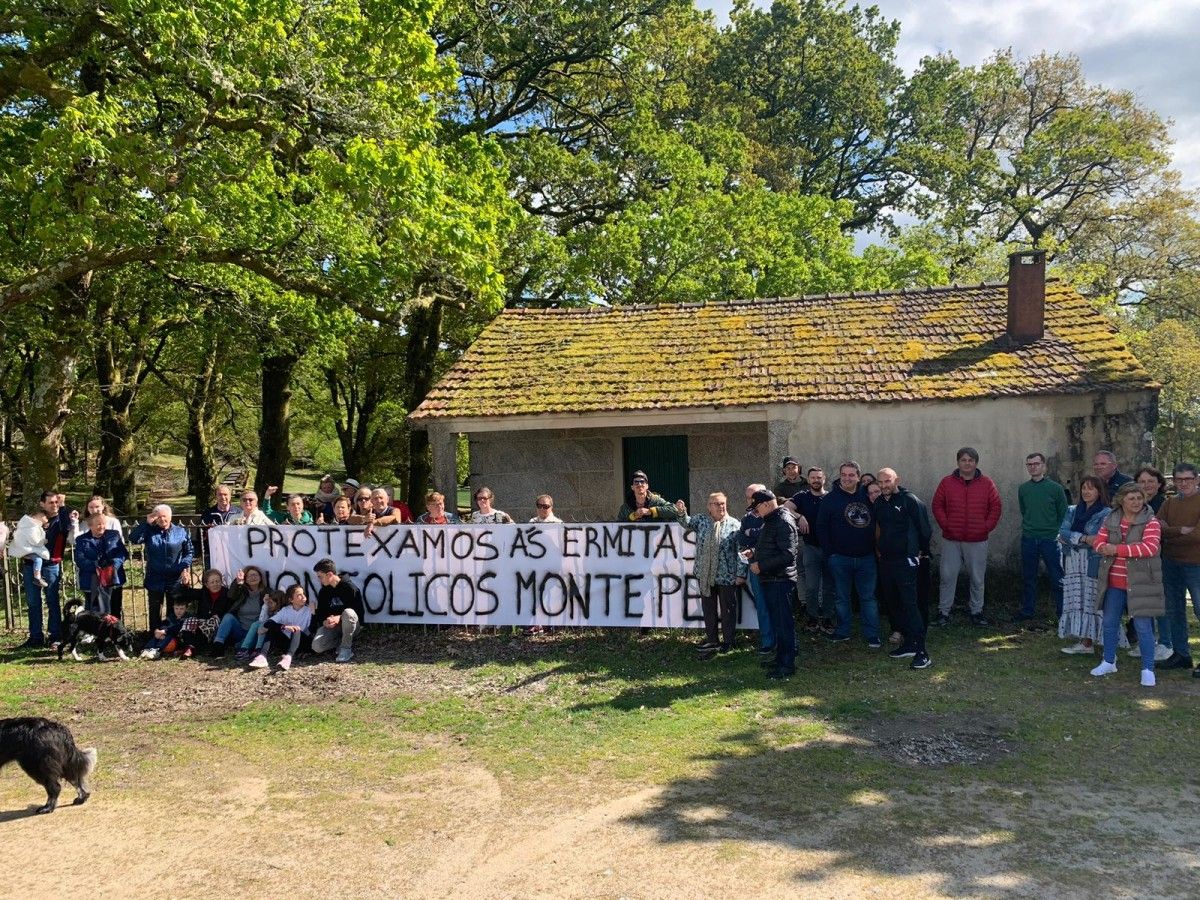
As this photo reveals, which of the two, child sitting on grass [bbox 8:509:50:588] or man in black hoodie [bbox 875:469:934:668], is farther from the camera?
child sitting on grass [bbox 8:509:50:588]

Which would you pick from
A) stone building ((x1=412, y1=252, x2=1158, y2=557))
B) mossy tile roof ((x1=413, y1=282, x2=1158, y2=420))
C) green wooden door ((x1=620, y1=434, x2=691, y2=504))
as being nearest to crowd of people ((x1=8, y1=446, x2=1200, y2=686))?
stone building ((x1=412, y1=252, x2=1158, y2=557))

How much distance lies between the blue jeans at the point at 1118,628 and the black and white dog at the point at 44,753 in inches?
327

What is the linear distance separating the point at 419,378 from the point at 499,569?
14775 millimetres

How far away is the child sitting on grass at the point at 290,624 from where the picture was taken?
9.69m

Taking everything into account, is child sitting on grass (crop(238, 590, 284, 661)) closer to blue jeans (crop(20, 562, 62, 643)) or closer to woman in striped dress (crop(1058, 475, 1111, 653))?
blue jeans (crop(20, 562, 62, 643))

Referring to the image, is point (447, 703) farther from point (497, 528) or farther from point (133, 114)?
point (133, 114)

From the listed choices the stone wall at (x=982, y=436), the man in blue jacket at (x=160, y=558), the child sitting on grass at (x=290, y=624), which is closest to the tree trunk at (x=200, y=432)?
the man in blue jacket at (x=160, y=558)

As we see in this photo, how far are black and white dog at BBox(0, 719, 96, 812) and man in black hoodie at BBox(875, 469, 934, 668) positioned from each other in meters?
7.07

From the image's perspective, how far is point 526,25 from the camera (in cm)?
2314

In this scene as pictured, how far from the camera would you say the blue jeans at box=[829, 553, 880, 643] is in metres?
9.34

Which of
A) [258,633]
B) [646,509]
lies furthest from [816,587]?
[258,633]

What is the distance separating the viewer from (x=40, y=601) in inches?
420

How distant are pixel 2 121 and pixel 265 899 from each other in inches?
541

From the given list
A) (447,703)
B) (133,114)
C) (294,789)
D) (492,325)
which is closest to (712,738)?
(447,703)
